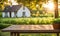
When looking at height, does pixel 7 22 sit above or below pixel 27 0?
below

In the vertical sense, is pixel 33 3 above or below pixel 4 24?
above

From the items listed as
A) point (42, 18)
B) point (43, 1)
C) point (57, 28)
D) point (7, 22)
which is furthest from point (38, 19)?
point (57, 28)

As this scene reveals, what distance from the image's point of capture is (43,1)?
345 cm

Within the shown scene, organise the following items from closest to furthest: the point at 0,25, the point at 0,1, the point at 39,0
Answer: the point at 39,0
the point at 0,1
the point at 0,25

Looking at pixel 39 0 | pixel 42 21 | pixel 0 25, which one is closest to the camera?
pixel 39 0

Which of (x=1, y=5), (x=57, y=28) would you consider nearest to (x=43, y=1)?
(x=1, y=5)

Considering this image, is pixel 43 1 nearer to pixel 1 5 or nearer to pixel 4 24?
pixel 1 5

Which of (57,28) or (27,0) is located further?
(27,0)

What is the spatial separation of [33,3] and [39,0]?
17 cm

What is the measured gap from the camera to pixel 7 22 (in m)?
8.85

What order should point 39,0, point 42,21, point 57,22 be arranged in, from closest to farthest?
point 57,22, point 39,0, point 42,21

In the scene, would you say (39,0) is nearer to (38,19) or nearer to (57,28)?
(57,28)

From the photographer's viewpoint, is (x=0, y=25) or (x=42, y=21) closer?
(x=42, y=21)

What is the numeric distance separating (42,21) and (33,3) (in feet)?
13.8
